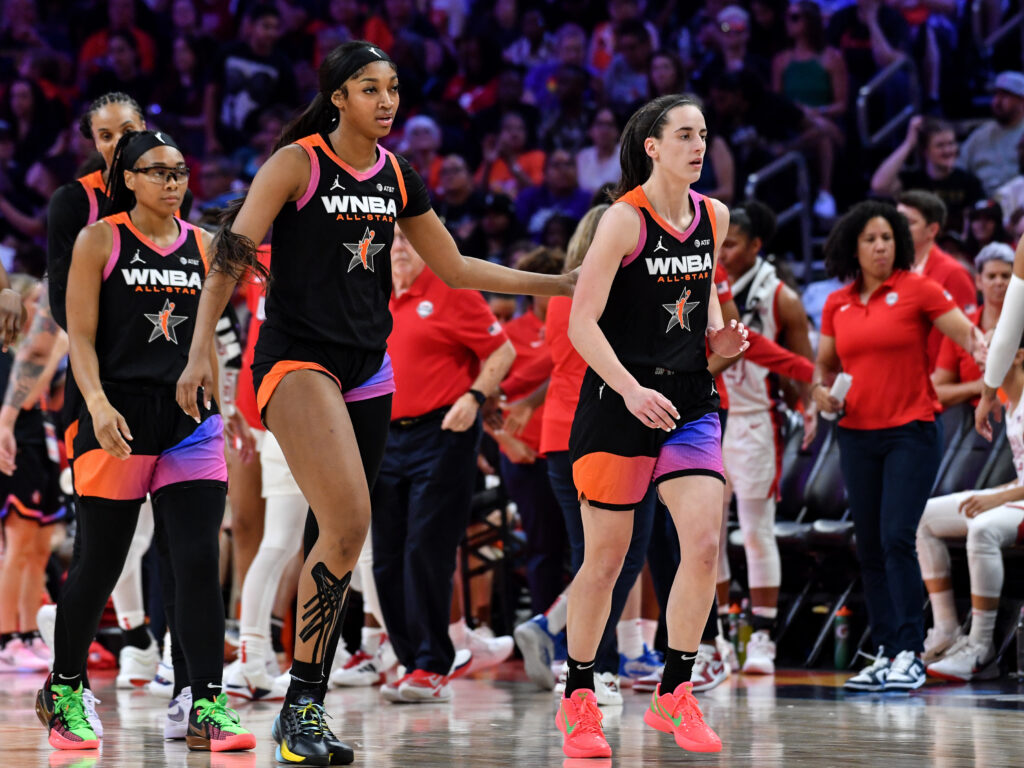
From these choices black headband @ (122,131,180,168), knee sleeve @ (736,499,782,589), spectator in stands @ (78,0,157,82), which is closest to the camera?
black headband @ (122,131,180,168)

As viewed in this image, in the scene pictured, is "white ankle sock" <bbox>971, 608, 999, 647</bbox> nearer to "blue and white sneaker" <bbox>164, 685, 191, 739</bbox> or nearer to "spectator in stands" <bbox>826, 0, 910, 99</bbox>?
"blue and white sneaker" <bbox>164, 685, 191, 739</bbox>

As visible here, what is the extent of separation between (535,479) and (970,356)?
2226 mm

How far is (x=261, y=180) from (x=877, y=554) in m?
3.42

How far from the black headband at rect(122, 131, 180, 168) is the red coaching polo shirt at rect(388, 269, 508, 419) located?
1.69m

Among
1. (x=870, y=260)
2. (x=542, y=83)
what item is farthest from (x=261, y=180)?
(x=542, y=83)

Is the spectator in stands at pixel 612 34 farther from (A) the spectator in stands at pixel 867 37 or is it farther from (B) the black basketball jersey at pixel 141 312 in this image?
(B) the black basketball jersey at pixel 141 312

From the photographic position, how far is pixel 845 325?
6277mm

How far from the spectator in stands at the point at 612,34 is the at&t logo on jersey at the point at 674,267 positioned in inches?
308

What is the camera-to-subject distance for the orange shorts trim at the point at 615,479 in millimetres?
4172

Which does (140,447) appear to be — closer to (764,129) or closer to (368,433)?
(368,433)

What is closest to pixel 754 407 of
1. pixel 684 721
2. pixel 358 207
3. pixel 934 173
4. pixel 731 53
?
pixel 684 721

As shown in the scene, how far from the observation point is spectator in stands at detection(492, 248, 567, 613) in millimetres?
6680

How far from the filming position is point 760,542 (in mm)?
6805

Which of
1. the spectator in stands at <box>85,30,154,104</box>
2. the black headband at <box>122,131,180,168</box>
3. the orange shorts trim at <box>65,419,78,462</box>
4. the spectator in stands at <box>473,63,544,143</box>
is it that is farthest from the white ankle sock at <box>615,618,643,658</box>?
the spectator in stands at <box>85,30,154,104</box>
